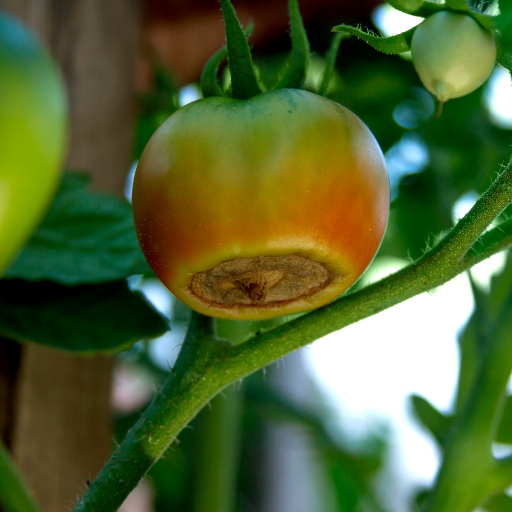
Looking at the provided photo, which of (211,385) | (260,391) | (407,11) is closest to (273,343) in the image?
(211,385)

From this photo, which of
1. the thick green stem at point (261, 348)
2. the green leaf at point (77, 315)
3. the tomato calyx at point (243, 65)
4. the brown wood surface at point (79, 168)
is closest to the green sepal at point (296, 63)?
the tomato calyx at point (243, 65)

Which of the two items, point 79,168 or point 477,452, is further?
point 79,168

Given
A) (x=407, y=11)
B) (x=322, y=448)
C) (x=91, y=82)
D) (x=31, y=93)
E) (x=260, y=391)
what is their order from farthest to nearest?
(x=322, y=448)
(x=260, y=391)
(x=91, y=82)
(x=407, y=11)
(x=31, y=93)

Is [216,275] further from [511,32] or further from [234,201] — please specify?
[511,32]

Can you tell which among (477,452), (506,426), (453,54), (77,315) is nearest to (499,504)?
(506,426)

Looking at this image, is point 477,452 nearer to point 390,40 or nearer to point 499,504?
point 499,504

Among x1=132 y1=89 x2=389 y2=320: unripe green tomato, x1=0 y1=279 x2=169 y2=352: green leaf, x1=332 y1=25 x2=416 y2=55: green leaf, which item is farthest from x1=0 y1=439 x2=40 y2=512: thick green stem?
x1=332 y1=25 x2=416 y2=55: green leaf
